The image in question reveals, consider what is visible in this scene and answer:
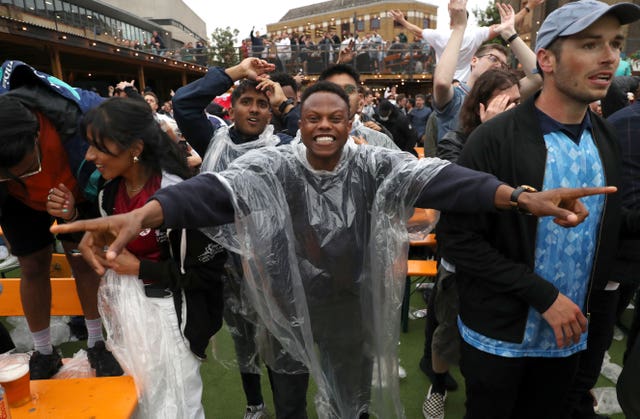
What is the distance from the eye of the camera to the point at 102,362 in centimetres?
199

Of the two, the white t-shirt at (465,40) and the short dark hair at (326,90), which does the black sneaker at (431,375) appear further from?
the white t-shirt at (465,40)

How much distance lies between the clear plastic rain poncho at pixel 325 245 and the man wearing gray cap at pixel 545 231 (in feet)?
0.78

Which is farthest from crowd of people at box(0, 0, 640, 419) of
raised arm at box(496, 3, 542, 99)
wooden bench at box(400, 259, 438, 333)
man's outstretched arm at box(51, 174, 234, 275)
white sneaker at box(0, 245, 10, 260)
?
white sneaker at box(0, 245, 10, 260)

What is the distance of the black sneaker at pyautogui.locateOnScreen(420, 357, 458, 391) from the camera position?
2.61 metres

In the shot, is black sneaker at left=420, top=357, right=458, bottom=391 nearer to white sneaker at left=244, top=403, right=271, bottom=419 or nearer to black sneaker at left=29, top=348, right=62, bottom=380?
white sneaker at left=244, top=403, right=271, bottom=419

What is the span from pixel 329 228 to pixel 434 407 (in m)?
1.41

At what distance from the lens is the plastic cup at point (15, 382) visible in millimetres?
1489

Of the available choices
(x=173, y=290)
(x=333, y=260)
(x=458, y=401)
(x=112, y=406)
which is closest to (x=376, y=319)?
(x=333, y=260)

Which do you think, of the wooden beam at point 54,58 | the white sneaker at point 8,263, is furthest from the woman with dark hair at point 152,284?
the wooden beam at point 54,58

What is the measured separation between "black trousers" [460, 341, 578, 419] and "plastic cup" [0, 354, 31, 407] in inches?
64.2

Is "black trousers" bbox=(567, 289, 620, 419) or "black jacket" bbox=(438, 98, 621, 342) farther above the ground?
"black jacket" bbox=(438, 98, 621, 342)

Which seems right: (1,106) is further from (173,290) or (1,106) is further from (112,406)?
(112,406)

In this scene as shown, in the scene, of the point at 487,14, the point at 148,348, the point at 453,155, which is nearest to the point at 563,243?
the point at 453,155

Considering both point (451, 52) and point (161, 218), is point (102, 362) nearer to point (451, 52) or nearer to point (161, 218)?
point (161, 218)
